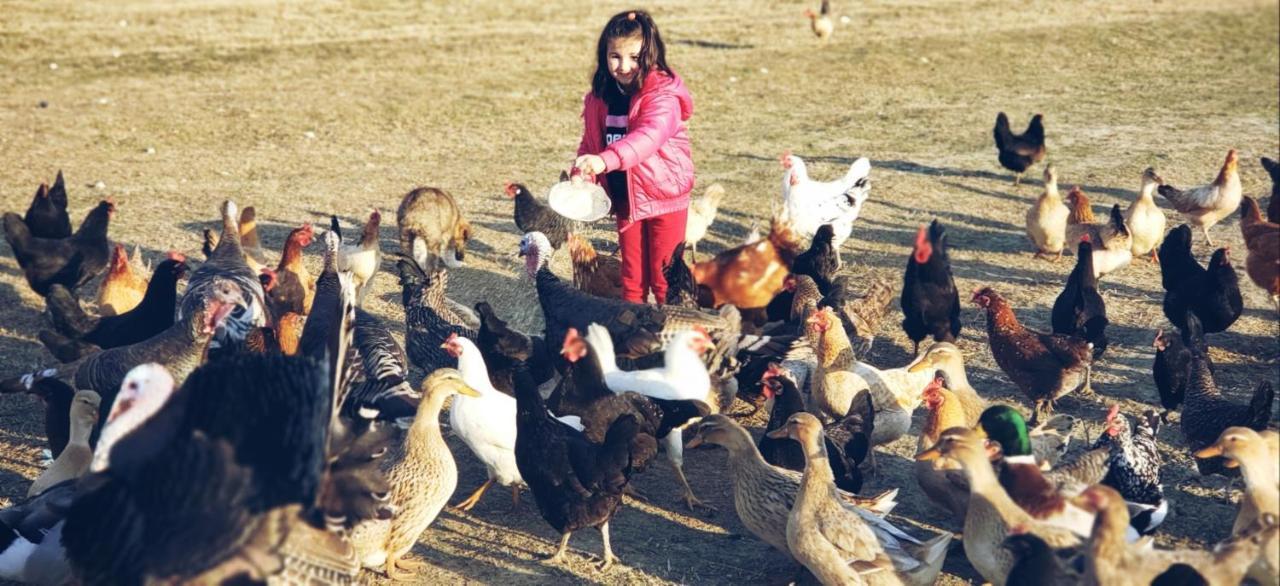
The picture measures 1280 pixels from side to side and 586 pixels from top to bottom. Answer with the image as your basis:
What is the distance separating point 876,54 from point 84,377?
12496 mm

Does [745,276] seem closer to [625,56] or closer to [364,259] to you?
[625,56]

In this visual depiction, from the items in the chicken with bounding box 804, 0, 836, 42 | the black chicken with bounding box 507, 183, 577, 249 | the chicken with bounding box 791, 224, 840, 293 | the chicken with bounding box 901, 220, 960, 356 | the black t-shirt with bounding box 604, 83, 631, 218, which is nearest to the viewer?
the black t-shirt with bounding box 604, 83, 631, 218

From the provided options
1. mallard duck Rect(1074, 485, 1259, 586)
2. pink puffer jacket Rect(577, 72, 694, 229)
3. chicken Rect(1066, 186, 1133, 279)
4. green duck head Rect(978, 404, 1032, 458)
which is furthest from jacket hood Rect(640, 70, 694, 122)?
chicken Rect(1066, 186, 1133, 279)

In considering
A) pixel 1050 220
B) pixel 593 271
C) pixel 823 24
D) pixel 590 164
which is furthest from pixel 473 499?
pixel 823 24

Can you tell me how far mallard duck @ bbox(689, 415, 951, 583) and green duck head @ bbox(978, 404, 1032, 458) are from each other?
1.89 ft

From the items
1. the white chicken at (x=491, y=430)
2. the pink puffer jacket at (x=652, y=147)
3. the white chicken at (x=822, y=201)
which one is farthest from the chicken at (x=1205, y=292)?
the white chicken at (x=491, y=430)

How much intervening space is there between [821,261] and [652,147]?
6.54ft

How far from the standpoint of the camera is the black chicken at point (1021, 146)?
11.8m

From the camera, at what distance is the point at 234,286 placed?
782 cm

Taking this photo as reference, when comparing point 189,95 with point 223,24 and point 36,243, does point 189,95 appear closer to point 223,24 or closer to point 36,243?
point 223,24

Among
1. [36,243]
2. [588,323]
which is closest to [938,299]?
[588,323]

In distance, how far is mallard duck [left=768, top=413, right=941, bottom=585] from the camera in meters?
5.48

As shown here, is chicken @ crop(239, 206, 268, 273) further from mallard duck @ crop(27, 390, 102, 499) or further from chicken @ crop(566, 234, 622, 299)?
mallard duck @ crop(27, 390, 102, 499)

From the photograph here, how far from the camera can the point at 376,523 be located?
5.66 m
